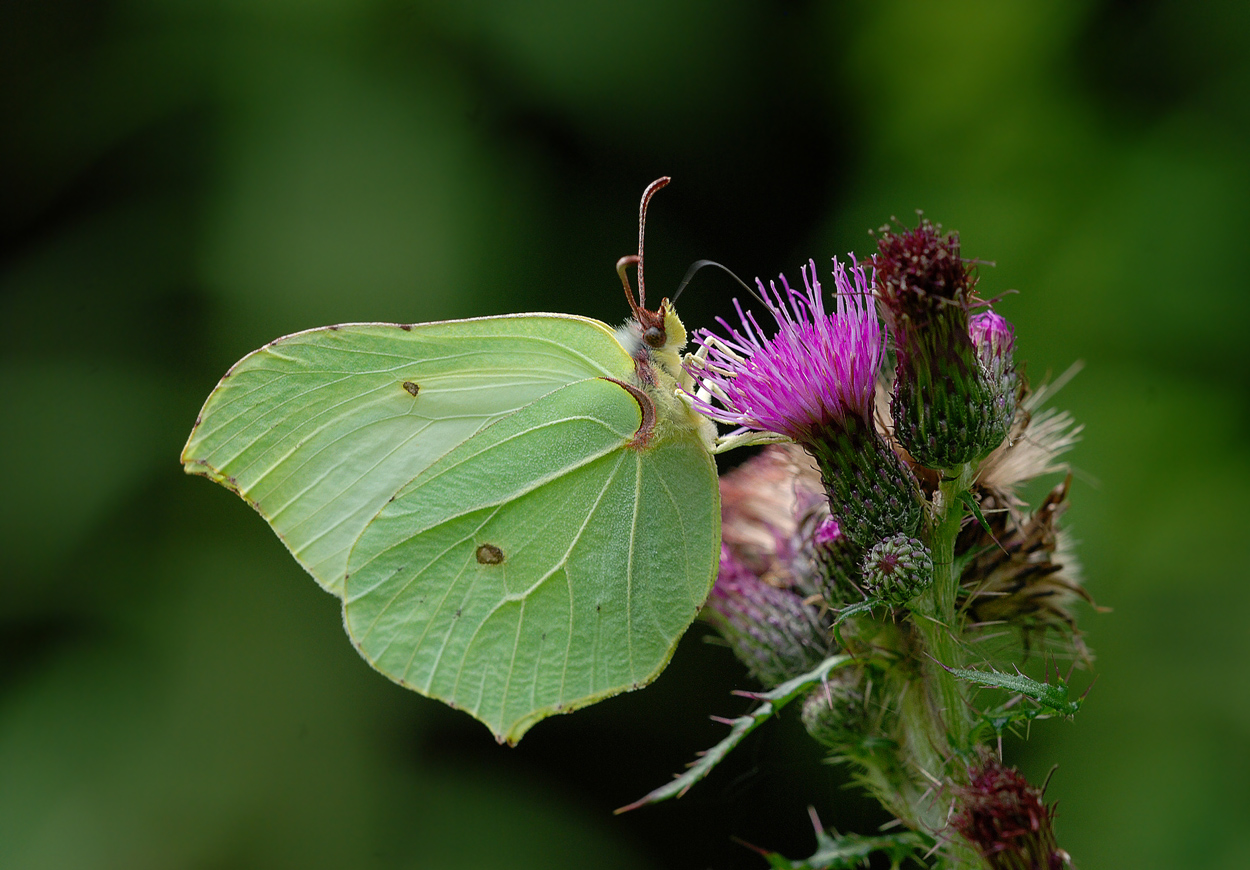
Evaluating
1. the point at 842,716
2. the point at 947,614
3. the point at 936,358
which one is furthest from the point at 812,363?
the point at 842,716

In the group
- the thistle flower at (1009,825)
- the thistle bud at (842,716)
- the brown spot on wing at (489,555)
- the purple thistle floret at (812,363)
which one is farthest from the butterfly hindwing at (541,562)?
the thistle flower at (1009,825)

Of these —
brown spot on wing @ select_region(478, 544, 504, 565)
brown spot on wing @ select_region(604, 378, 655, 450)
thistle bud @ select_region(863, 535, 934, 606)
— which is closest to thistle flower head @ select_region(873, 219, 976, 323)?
→ thistle bud @ select_region(863, 535, 934, 606)

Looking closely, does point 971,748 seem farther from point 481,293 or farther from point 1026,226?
point 481,293

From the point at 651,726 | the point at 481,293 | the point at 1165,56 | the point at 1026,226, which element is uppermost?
the point at 1165,56

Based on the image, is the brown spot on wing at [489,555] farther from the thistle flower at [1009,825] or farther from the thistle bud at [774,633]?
the thistle flower at [1009,825]

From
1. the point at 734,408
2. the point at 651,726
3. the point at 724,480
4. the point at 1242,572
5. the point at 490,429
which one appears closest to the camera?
the point at 734,408

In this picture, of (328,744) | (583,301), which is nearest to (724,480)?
(583,301)

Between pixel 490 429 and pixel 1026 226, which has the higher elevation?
pixel 1026 226
